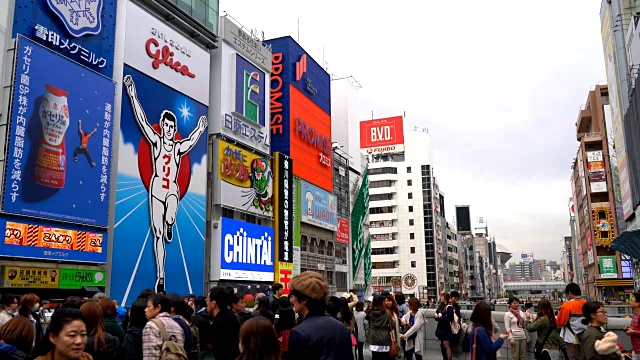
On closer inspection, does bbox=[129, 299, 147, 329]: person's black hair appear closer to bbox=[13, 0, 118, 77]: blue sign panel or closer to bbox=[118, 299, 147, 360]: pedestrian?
bbox=[118, 299, 147, 360]: pedestrian

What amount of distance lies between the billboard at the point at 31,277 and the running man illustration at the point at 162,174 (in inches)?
259

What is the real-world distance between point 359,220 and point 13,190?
141 ft

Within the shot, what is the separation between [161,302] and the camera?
19.2ft

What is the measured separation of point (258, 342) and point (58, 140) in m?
18.9

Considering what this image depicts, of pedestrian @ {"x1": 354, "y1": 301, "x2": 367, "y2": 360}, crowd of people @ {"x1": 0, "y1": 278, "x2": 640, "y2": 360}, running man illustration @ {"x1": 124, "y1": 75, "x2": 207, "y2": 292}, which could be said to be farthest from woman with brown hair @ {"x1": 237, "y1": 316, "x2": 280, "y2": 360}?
running man illustration @ {"x1": 124, "y1": 75, "x2": 207, "y2": 292}

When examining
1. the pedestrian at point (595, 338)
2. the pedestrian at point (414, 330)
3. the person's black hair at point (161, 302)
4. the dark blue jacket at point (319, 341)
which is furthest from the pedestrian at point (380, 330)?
the dark blue jacket at point (319, 341)

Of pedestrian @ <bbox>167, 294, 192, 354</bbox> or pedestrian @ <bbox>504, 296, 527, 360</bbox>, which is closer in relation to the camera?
pedestrian @ <bbox>167, 294, 192, 354</bbox>

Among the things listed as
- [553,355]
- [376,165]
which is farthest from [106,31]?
[376,165]

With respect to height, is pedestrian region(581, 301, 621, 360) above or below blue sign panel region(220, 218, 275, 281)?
below

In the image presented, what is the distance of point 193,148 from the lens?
2891 cm

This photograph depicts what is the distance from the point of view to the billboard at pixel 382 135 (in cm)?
8800

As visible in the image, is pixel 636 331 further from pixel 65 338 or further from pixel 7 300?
pixel 7 300

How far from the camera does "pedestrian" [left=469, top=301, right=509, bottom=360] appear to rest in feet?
19.8

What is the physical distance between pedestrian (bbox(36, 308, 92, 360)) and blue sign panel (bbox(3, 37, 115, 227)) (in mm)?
16740
